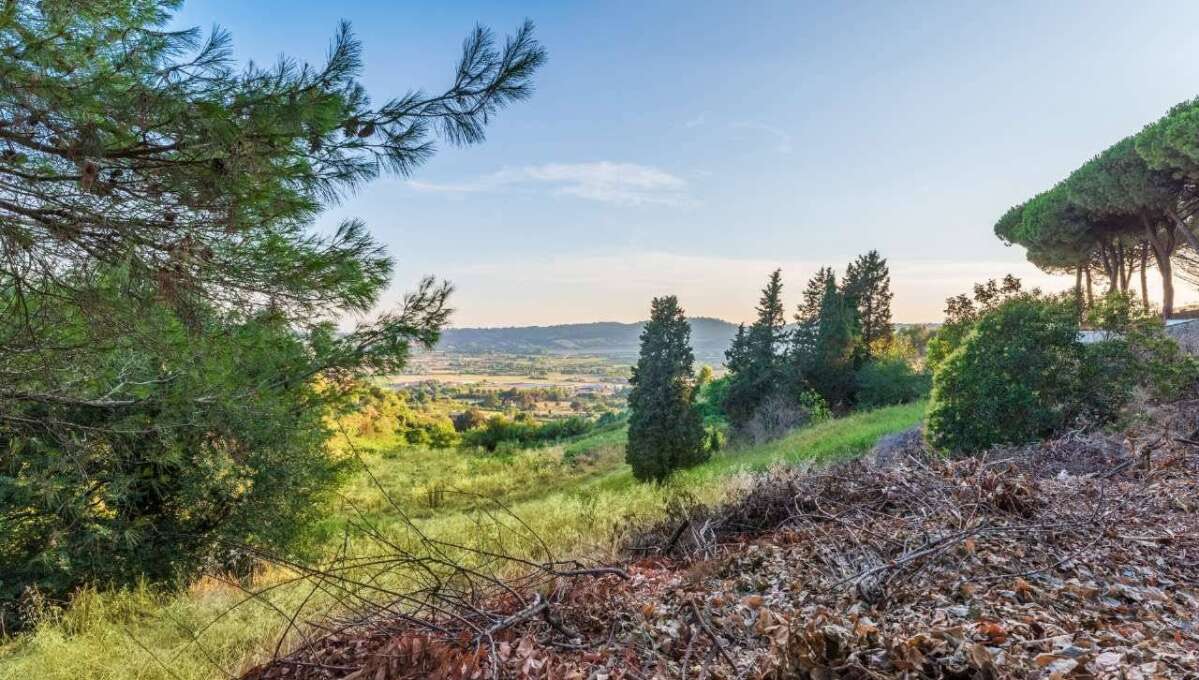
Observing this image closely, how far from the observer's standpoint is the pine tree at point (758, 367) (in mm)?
22719

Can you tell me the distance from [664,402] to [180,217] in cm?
1408

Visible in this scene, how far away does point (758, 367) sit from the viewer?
23250 millimetres

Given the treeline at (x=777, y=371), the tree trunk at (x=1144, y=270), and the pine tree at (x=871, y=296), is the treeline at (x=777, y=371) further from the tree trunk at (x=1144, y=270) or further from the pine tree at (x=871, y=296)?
the tree trunk at (x=1144, y=270)

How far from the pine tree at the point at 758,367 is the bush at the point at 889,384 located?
313 cm

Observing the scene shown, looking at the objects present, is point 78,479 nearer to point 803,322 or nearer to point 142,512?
point 142,512

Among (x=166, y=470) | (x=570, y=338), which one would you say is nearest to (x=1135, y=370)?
(x=166, y=470)

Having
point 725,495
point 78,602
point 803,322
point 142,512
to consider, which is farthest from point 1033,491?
point 803,322

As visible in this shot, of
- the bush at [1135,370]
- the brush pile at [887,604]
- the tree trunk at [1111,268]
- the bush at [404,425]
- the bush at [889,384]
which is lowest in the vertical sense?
the bush at [404,425]

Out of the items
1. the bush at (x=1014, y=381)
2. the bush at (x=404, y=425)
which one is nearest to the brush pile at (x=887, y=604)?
the bush at (x=1014, y=381)

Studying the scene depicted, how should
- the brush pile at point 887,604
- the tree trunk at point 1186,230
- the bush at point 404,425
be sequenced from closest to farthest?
the brush pile at point 887,604, the tree trunk at point 1186,230, the bush at point 404,425

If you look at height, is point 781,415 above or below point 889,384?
below

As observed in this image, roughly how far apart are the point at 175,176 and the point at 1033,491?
5.16 metres

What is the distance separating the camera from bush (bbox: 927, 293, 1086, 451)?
712 centimetres

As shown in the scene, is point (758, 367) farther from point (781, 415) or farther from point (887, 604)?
point (887, 604)
